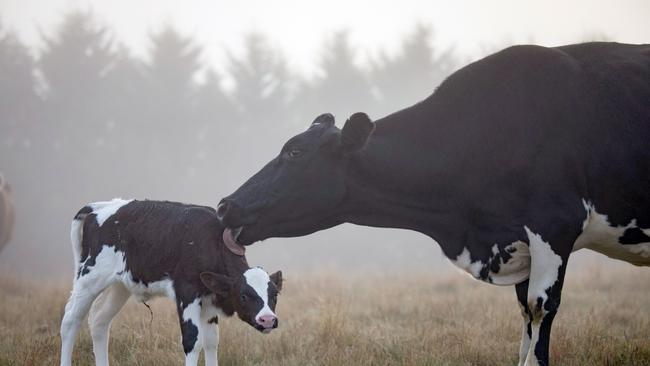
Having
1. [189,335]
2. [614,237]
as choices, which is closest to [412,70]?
[614,237]

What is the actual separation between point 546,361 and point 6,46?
30806 mm

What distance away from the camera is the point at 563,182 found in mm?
5797

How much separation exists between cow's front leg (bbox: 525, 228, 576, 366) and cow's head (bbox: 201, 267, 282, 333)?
194 cm

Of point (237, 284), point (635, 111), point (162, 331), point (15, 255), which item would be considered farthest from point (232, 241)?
point (15, 255)

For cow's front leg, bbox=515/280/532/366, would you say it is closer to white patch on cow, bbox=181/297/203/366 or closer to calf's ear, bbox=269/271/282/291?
calf's ear, bbox=269/271/282/291

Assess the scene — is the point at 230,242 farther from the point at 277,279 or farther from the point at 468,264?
the point at 468,264

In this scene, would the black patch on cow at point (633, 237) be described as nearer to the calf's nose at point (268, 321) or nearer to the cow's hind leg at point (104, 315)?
the calf's nose at point (268, 321)

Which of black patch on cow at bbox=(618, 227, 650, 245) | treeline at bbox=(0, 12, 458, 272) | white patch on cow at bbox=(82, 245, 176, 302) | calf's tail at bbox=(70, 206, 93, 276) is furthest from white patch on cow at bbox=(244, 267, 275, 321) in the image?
treeline at bbox=(0, 12, 458, 272)

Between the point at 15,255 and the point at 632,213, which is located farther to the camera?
the point at 15,255

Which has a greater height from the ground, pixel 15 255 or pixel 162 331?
pixel 15 255

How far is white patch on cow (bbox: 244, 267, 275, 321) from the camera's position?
5.88m

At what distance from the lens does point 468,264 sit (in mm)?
6207

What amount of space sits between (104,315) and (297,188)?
2064 millimetres

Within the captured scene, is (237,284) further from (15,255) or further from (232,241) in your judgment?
(15,255)
